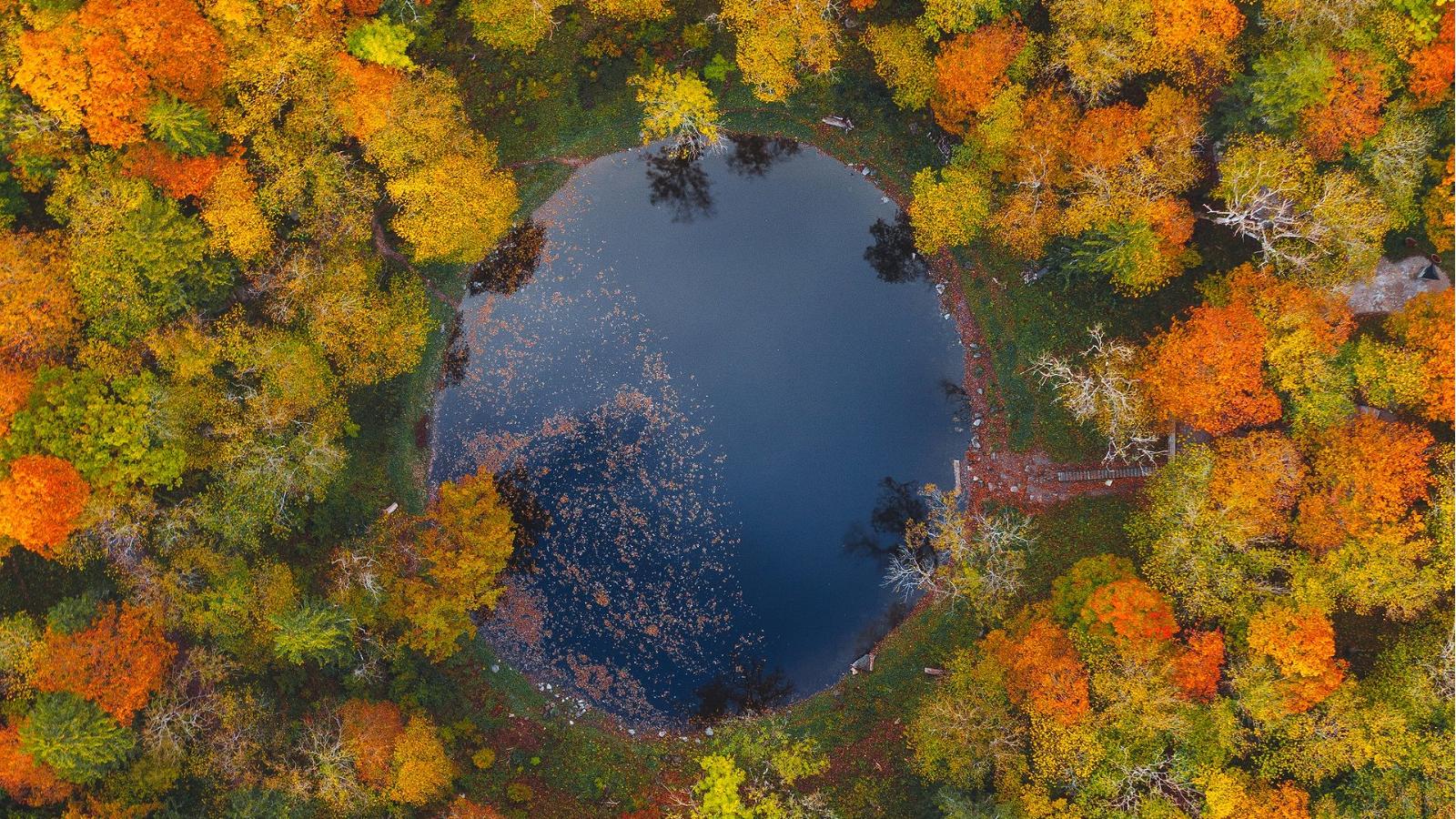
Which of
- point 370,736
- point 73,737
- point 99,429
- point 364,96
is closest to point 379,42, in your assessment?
point 364,96

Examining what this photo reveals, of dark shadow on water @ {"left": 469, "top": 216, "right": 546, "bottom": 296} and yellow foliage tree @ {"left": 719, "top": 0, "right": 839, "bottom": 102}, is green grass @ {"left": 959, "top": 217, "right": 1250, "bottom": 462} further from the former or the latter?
dark shadow on water @ {"left": 469, "top": 216, "right": 546, "bottom": 296}

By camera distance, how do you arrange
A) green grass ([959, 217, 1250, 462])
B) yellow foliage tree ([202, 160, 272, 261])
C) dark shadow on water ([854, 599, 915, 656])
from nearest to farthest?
1. yellow foliage tree ([202, 160, 272, 261])
2. green grass ([959, 217, 1250, 462])
3. dark shadow on water ([854, 599, 915, 656])

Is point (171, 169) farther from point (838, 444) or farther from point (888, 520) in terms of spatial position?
point (888, 520)

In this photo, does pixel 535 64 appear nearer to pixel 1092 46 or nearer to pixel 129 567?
pixel 1092 46

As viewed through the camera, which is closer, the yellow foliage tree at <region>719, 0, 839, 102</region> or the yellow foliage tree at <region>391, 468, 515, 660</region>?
the yellow foliage tree at <region>719, 0, 839, 102</region>

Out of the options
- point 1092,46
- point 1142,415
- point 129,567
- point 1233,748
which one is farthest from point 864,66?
point 129,567

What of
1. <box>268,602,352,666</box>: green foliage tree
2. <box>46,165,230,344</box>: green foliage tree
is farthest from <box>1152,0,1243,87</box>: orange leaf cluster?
<box>268,602,352,666</box>: green foliage tree

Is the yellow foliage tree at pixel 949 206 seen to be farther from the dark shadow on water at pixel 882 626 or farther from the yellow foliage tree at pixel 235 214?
the yellow foliage tree at pixel 235 214
